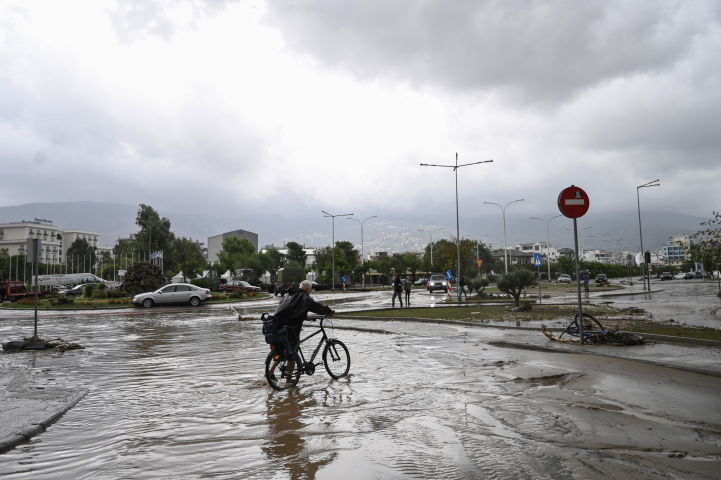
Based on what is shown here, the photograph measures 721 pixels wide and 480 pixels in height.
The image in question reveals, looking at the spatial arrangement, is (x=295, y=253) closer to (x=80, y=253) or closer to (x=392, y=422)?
(x=80, y=253)

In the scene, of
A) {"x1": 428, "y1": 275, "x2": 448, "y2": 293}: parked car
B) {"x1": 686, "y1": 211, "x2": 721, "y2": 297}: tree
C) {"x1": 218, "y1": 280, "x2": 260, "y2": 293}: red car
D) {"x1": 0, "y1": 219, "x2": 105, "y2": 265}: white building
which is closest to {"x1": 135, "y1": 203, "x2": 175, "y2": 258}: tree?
{"x1": 218, "y1": 280, "x2": 260, "y2": 293}: red car

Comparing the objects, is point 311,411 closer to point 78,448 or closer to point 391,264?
point 78,448

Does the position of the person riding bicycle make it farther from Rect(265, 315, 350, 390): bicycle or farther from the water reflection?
the water reflection

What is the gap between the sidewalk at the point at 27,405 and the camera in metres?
5.75

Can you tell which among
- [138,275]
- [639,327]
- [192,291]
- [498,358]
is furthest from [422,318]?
[138,275]

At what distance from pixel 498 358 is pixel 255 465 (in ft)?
22.6

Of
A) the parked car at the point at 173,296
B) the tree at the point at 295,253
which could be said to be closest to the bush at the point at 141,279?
the parked car at the point at 173,296

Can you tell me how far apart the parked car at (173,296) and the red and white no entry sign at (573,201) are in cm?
2853

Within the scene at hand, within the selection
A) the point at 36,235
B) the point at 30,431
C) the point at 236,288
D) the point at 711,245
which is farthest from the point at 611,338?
the point at 36,235

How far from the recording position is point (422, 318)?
64.5 feet

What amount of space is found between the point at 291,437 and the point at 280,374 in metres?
3.00

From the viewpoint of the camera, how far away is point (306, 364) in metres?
8.45

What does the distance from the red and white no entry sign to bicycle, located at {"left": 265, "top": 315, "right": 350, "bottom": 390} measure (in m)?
6.49

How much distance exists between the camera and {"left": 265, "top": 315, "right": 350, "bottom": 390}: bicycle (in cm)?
801
